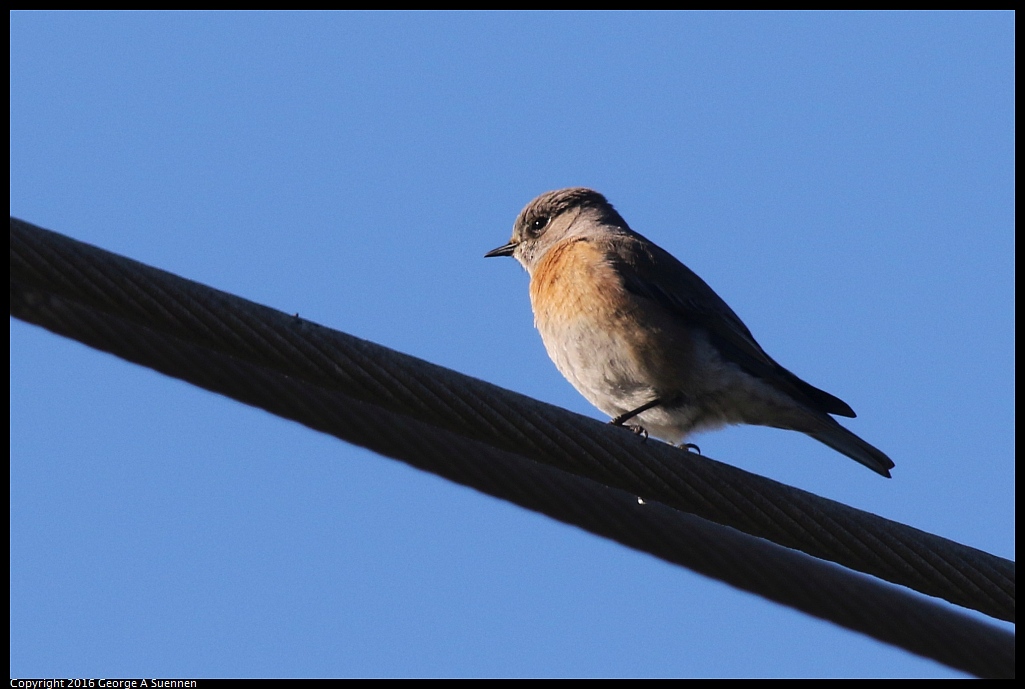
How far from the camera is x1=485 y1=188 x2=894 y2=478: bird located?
20.3 ft

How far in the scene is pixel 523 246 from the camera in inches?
325

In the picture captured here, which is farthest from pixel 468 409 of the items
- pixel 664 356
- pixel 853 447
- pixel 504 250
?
pixel 504 250

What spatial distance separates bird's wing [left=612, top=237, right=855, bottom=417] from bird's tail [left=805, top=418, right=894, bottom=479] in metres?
0.09

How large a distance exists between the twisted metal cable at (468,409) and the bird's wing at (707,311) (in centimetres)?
196

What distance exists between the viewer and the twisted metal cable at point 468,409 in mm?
3254

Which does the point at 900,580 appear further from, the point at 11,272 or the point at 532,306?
the point at 532,306

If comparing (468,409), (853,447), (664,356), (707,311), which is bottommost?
(468,409)

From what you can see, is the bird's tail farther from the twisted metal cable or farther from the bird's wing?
the twisted metal cable

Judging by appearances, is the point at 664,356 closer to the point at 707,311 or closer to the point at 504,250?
the point at 707,311

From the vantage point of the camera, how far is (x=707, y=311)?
6.58 meters

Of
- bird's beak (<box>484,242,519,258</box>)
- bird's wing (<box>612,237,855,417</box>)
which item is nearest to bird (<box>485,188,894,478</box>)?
bird's wing (<box>612,237,855,417</box>)

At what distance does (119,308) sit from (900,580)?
2568 millimetres

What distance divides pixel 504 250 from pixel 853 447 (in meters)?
3.08
